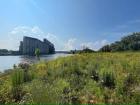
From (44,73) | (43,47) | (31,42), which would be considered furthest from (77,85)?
(43,47)

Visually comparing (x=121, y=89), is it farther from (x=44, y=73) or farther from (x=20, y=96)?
(x=44, y=73)

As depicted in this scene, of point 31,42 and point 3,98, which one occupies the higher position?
point 31,42

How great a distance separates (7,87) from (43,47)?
54.2 metres

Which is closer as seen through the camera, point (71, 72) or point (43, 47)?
point (71, 72)

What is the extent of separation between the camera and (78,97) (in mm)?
6477

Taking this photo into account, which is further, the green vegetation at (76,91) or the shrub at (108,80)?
the shrub at (108,80)

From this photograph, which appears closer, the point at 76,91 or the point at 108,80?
the point at 76,91

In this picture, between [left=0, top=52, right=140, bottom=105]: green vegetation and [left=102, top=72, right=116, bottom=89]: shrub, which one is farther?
[left=102, top=72, right=116, bottom=89]: shrub

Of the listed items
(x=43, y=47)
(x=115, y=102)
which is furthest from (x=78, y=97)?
(x=43, y=47)

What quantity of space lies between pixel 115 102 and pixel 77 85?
1.68 metres

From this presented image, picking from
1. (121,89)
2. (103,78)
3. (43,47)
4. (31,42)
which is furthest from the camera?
(43,47)

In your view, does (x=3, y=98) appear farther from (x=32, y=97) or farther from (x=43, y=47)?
(x=43, y=47)

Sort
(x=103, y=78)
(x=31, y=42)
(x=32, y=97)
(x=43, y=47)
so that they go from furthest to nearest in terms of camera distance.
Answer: (x=43, y=47)
(x=31, y=42)
(x=103, y=78)
(x=32, y=97)

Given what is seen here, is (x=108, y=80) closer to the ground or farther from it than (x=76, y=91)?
farther from it
